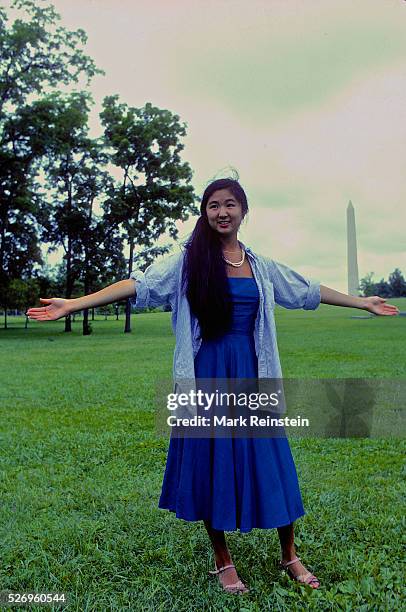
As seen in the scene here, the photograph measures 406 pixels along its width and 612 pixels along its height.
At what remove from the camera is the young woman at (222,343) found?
2.55 m

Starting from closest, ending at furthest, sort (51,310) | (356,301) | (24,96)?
(51,310) < (356,301) < (24,96)

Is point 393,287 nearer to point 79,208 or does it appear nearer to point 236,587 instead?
point 79,208

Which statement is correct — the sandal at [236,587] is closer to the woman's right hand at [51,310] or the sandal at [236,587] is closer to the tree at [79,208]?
the woman's right hand at [51,310]

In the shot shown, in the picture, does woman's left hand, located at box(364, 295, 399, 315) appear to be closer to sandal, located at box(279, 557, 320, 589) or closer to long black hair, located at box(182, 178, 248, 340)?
long black hair, located at box(182, 178, 248, 340)

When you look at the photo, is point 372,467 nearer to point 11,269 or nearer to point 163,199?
point 163,199

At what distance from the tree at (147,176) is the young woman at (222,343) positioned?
2266 centimetres

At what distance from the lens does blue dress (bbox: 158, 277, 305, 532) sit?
2.54 meters

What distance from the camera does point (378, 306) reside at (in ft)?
9.59

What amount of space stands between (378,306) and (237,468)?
3.29 feet

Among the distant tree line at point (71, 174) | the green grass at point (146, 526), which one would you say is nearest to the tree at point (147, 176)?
the distant tree line at point (71, 174)

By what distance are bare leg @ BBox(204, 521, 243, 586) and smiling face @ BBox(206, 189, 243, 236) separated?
4.07 ft

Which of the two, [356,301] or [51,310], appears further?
[356,301]

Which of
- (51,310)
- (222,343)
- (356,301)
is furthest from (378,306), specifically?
(51,310)

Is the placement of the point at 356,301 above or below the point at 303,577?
above
